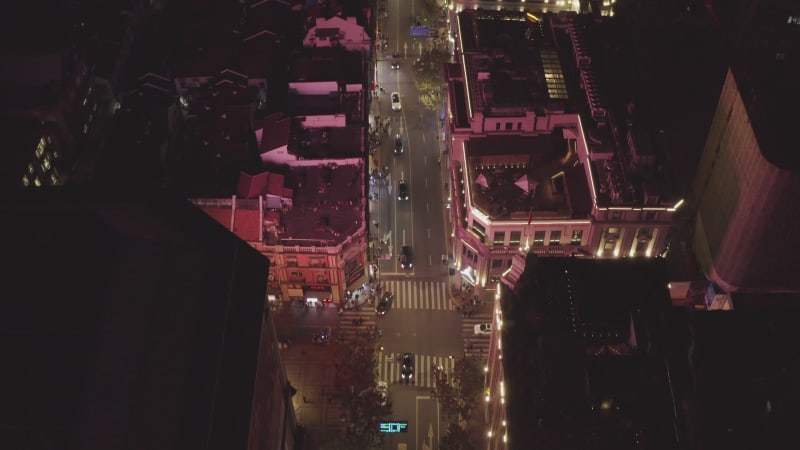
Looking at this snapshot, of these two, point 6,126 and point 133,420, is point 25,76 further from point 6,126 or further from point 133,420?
point 133,420

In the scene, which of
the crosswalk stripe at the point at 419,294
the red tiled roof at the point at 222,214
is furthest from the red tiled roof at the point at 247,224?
the crosswalk stripe at the point at 419,294

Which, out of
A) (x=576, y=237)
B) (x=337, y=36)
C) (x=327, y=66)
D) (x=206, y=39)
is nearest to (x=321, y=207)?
(x=327, y=66)

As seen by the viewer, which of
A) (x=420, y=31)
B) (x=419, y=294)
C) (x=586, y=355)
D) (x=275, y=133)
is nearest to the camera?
(x=586, y=355)

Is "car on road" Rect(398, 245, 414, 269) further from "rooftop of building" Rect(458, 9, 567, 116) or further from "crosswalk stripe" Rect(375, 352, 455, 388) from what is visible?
"rooftop of building" Rect(458, 9, 567, 116)

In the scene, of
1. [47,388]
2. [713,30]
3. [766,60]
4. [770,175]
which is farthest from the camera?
[713,30]

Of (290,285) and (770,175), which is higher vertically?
(770,175)

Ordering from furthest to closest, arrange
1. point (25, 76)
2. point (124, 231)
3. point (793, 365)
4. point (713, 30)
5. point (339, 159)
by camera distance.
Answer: point (713, 30)
point (25, 76)
point (339, 159)
point (793, 365)
point (124, 231)

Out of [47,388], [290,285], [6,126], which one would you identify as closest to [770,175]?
[290,285]

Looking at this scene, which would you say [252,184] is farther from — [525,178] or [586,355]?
[586,355]
